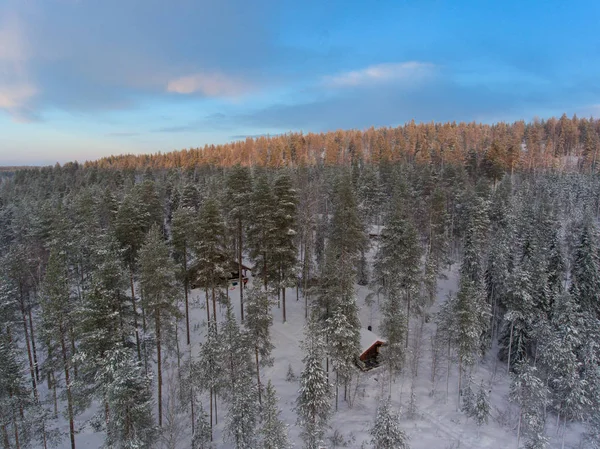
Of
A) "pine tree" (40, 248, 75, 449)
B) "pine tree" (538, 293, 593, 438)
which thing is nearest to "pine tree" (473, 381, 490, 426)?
"pine tree" (538, 293, 593, 438)

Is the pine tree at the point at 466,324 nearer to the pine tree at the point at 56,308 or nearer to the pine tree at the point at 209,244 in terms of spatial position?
the pine tree at the point at 209,244

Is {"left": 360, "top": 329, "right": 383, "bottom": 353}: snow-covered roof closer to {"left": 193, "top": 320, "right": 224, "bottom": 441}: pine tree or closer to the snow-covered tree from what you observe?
the snow-covered tree

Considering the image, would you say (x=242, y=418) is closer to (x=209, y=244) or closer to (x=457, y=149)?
(x=209, y=244)

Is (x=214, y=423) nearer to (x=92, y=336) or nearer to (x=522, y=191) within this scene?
(x=92, y=336)

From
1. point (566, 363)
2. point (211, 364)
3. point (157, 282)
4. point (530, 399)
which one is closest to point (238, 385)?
point (211, 364)

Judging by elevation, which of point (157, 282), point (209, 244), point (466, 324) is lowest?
point (466, 324)

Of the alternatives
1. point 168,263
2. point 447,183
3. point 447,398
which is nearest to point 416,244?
point 447,398
